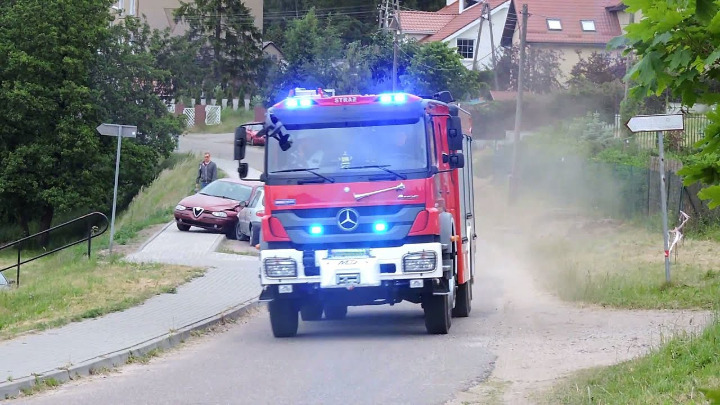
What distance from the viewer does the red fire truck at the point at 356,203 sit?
12.6 m

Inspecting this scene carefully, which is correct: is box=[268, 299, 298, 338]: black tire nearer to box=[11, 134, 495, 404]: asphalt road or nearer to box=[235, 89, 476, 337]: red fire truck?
box=[11, 134, 495, 404]: asphalt road

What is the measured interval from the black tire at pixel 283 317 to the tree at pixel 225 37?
211 feet

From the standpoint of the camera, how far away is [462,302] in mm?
15234

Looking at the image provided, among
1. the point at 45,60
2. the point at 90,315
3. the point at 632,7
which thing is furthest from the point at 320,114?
the point at 45,60

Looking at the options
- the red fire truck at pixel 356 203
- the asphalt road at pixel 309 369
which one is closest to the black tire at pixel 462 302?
the asphalt road at pixel 309 369

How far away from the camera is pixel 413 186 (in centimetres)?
1260

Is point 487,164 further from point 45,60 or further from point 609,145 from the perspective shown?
point 45,60

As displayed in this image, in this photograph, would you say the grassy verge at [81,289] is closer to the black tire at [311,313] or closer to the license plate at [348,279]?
the black tire at [311,313]

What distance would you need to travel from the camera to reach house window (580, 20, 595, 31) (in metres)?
67.8

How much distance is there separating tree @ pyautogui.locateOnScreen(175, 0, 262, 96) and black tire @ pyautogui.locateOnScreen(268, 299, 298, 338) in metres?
64.3

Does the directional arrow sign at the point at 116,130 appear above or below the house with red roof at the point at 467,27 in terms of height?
Answer: below

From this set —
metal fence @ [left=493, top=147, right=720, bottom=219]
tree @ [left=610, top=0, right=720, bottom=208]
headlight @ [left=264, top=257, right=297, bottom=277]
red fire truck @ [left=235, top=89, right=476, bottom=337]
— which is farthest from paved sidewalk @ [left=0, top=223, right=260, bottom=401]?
metal fence @ [left=493, top=147, right=720, bottom=219]

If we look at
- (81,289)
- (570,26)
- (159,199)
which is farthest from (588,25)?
(81,289)

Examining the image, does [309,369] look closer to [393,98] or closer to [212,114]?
[393,98]
